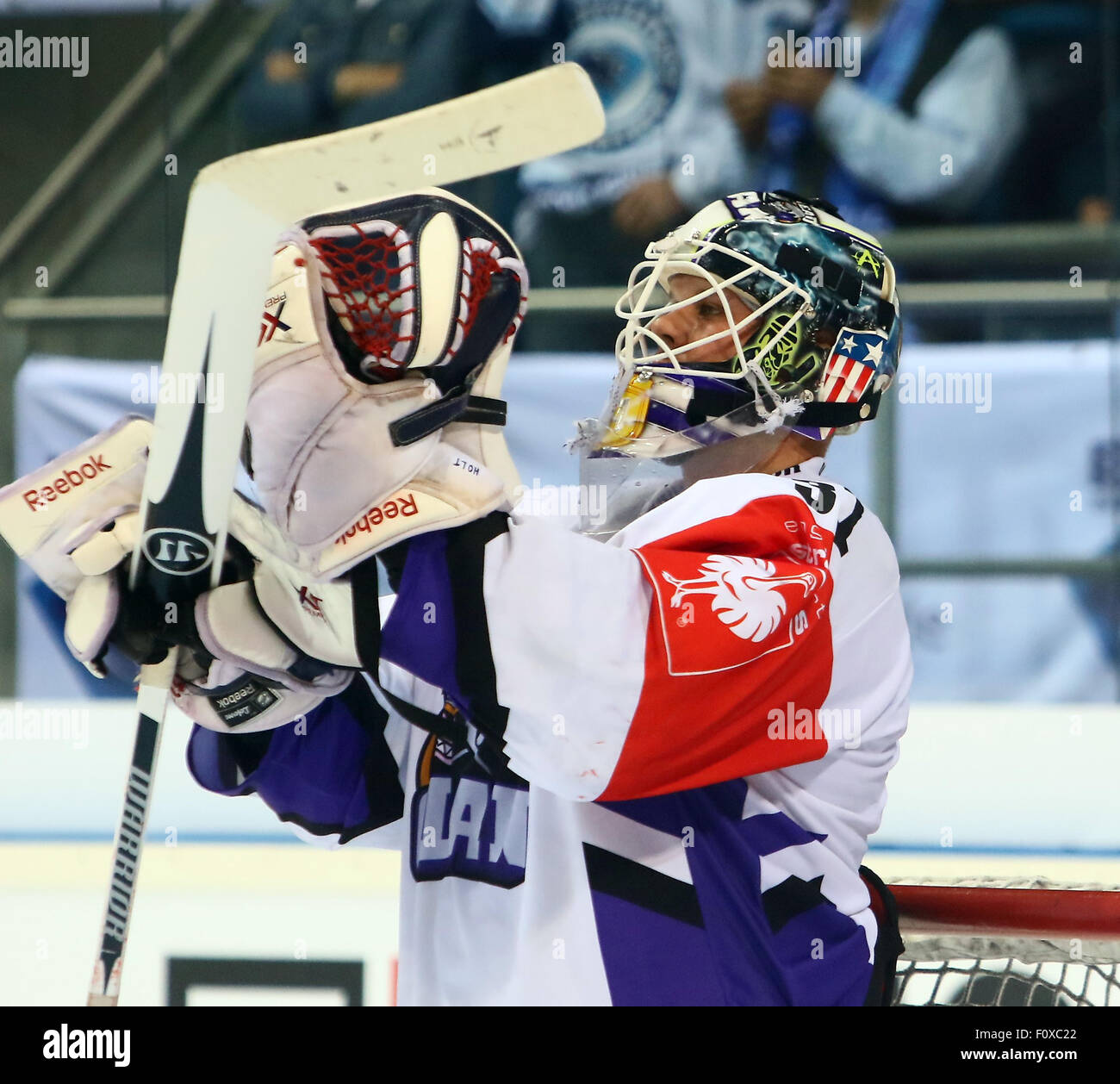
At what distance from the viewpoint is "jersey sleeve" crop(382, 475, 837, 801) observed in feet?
3.23

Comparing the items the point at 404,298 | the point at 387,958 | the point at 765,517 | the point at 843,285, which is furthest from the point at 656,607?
the point at 387,958

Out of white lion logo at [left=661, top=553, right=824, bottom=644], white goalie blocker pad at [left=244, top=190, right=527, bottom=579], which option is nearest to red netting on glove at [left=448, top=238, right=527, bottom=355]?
white goalie blocker pad at [left=244, top=190, right=527, bottom=579]

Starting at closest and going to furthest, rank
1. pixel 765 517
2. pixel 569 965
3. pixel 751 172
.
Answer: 1. pixel 765 517
2. pixel 569 965
3. pixel 751 172

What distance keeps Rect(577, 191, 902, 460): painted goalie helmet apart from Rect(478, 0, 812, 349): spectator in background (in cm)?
255

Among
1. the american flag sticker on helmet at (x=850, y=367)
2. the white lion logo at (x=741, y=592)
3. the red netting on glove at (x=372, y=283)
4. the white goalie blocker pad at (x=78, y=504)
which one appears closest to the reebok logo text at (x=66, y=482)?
the white goalie blocker pad at (x=78, y=504)

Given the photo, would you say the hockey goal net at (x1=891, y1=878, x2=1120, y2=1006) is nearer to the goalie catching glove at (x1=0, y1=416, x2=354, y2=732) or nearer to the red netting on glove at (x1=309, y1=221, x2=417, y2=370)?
the goalie catching glove at (x1=0, y1=416, x2=354, y2=732)

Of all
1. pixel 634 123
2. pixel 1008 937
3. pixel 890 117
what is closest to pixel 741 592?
pixel 1008 937

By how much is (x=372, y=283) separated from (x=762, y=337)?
0.52 meters

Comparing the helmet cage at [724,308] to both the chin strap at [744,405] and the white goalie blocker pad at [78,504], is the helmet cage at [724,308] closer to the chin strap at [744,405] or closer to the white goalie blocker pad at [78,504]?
the chin strap at [744,405]

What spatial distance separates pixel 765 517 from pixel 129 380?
3.06 meters

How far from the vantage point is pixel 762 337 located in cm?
138
